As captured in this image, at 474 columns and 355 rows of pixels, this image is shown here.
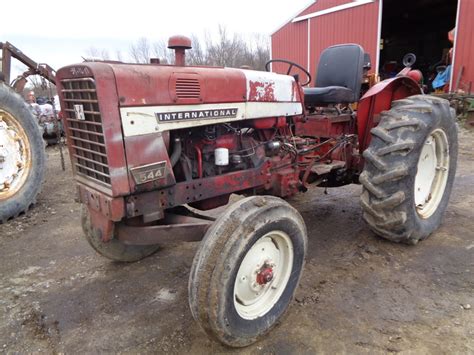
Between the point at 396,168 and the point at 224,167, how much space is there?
124 centimetres

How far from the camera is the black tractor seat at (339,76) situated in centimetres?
342

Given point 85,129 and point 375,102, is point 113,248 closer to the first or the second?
point 85,129

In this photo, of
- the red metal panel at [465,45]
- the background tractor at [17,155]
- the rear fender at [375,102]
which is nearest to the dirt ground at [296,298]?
the background tractor at [17,155]

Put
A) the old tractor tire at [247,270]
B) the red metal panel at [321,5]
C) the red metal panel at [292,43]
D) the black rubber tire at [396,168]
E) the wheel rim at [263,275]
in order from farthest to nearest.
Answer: the red metal panel at [292,43], the red metal panel at [321,5], the black rubber tire at [396,168], the wheel rim at [263,275], the old tractor tire at [247,270]

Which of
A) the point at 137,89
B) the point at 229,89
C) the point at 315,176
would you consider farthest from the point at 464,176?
the point at 137,89

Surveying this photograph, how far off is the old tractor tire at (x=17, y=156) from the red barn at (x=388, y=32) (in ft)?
30.9

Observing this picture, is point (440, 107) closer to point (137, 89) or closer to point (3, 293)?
point (137, 89)

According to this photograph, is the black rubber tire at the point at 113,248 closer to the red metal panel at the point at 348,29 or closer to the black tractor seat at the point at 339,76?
the black tractor seat at the point at 339,76

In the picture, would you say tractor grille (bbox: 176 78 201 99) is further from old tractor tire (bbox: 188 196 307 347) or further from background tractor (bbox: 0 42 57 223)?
background tractor (bbox: 0 42 57 223)

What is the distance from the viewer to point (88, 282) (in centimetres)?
282

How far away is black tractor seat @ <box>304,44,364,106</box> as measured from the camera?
3424 millimetres

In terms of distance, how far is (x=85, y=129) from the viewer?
209 centimetres

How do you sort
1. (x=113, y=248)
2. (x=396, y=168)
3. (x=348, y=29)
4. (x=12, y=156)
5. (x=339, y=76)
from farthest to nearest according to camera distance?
(x=348, y=29), (x=12, y=156), (x=339, y=76), (x=113, y=248), (x=396, y=168)

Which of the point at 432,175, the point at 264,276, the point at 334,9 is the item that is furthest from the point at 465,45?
the point at 264,276
